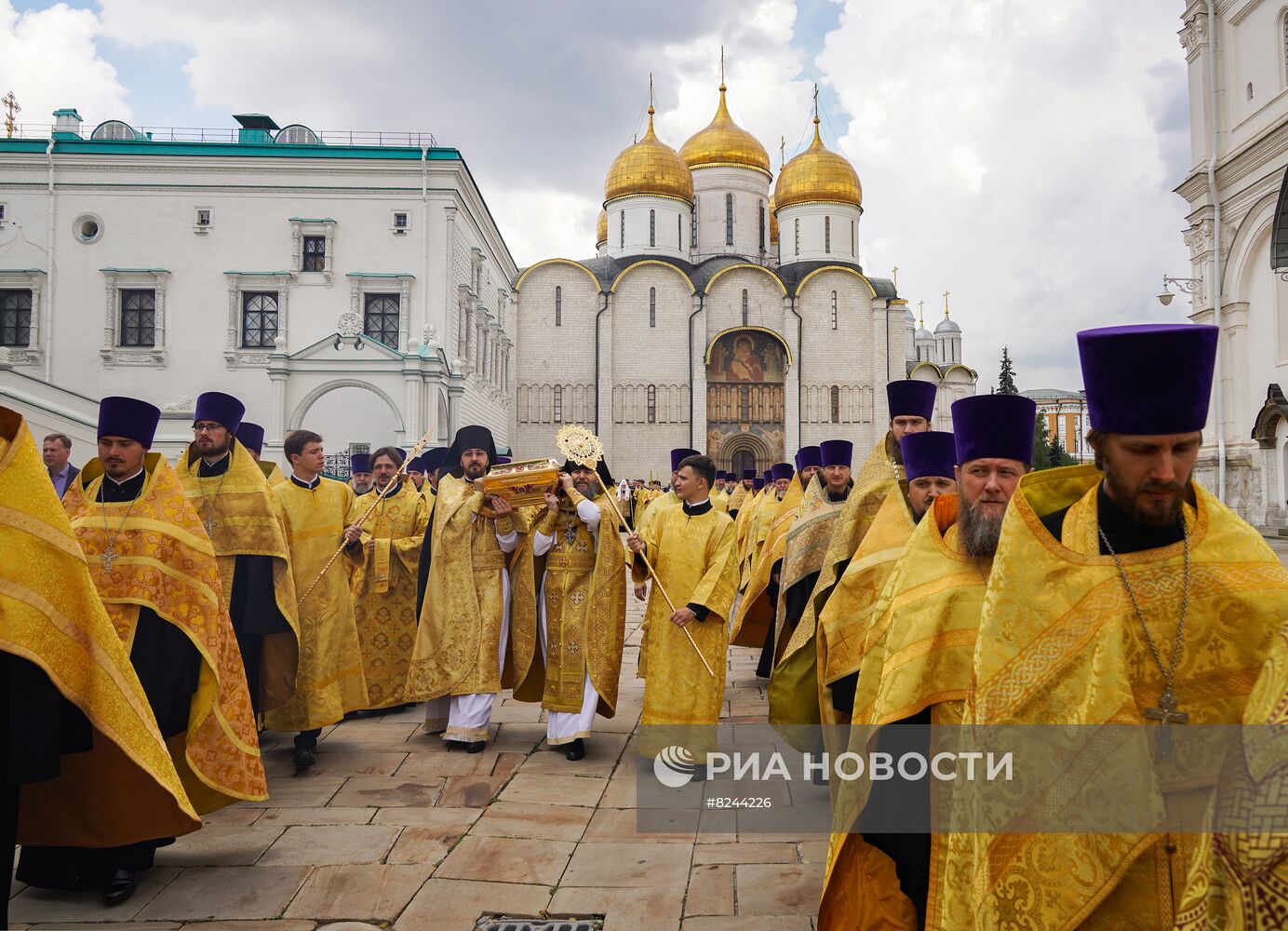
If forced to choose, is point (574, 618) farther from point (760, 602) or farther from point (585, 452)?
point (760, 602)

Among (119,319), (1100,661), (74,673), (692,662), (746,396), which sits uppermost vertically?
(119,319)

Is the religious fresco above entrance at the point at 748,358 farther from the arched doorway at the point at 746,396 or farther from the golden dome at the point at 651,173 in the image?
the golden dome at the point at 651,173

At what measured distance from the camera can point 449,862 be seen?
3576 mm

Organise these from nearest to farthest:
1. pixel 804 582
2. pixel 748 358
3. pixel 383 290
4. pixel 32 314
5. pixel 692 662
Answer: pixel 804 582 → pixel 692 662 → pixel 383 290 → pixel 32 314 → pixel 748 358

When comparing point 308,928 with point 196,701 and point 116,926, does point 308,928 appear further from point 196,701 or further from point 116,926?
point 196,701

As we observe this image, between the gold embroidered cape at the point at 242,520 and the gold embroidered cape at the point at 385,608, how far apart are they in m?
1.34

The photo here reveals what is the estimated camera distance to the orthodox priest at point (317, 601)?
4965 mm

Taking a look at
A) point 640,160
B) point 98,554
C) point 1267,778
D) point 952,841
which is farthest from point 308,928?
point 640,160

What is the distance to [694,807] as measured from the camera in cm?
431

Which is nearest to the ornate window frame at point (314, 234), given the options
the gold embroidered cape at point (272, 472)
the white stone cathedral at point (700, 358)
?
the white stone cathedral at point (700, 358)

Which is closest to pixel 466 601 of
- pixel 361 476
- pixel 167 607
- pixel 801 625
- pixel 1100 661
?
pixel 167 607

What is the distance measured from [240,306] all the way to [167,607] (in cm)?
2232

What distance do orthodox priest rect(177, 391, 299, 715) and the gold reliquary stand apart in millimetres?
1191

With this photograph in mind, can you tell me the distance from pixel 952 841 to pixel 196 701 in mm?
2915
